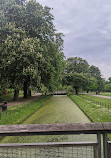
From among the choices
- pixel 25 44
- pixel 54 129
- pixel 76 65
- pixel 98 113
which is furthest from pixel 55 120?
pixel 76 65

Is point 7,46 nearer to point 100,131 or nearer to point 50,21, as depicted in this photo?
point 50,21

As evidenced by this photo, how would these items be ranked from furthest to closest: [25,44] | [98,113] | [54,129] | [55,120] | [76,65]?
[76,65]
[25,44]
[98,113]
[55,120]
[54,129]

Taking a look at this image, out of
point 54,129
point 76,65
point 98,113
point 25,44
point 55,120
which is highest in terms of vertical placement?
point 76,65

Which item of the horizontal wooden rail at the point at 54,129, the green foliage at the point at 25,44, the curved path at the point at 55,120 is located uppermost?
the green foliage at the point at 25,44

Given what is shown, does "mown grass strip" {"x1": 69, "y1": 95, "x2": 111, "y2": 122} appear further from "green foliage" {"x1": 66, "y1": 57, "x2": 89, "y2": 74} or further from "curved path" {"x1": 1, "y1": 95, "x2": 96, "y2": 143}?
"green foliage" {"x1": 66, "y1": 57, "x2": 89, "y2": 74}

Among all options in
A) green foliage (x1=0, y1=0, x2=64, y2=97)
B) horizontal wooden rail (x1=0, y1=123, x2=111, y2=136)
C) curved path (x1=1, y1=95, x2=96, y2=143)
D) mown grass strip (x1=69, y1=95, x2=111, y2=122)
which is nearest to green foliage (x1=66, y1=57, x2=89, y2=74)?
green foliage (x1=0, y1=0, x2=64, y2=97)

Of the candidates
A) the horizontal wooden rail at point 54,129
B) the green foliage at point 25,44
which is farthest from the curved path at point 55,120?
the green foliage at point 25,44

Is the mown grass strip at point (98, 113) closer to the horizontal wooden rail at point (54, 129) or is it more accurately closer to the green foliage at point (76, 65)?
the horizontal wooden rail at point (54, 129)

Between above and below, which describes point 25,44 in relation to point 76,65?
below

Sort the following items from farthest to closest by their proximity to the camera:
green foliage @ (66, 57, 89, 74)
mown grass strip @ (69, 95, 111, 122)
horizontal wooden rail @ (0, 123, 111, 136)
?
1. green foliage @ (66, 57, 89, 74)
2. mown grass strip @ (69, 95, 111, 122)
3. horizontal wooden rail @ (0, 123, 111, 136)

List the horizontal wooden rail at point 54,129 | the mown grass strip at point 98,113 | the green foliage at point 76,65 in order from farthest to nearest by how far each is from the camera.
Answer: the green foliage at point 76,65 < the mown grass strip at point 98,113 < the horizontal wooden rail at point 54,129

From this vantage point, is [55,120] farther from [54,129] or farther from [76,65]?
[76,65]

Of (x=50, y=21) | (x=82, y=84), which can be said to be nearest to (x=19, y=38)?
(x=50, y=21)

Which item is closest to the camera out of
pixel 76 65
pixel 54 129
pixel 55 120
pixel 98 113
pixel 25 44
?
pixel 54 129
